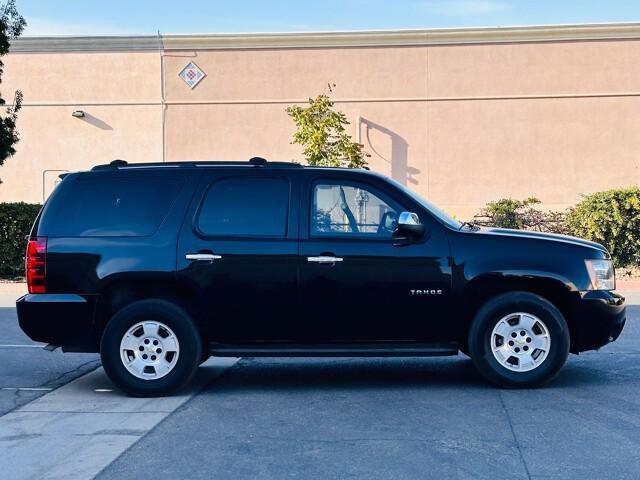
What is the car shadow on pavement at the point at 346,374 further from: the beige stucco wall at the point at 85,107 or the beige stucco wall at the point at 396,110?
the beige stucco wall at the point at 85,107

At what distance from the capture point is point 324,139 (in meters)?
22.3

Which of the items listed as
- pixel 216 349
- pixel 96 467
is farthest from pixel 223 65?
pixel 96 467

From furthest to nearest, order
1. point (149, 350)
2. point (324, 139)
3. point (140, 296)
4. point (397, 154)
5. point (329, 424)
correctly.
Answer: point (397, 154)
point (324, 139)
point (140, 296)
point (149, 350)
point (329, 424)

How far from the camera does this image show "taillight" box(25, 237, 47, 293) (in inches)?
331

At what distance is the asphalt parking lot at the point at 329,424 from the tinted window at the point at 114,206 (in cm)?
145

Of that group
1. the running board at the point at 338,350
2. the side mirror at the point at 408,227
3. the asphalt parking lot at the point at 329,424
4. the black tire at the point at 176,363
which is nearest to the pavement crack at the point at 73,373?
the asphalt parking lot at the point at 329,424

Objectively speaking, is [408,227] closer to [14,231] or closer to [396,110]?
[14,231]

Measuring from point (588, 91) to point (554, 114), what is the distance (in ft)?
3.54

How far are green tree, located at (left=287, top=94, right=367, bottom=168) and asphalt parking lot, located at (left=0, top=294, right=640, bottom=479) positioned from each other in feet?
40.9

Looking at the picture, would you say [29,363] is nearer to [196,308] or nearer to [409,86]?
[196,308]

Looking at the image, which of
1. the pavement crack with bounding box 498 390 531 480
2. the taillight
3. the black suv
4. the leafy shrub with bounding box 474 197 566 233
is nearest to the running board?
the black suv

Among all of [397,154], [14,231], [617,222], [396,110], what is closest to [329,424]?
[617,222]

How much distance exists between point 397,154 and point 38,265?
1879 cm

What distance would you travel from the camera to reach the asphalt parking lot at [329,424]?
6078 mm
